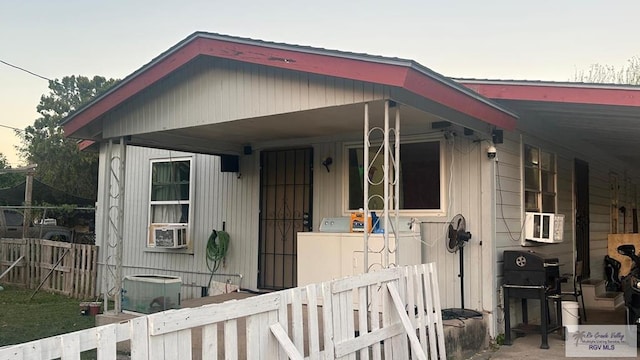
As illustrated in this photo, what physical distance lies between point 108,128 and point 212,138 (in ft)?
4.11

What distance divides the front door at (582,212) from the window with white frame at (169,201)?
20.1ft

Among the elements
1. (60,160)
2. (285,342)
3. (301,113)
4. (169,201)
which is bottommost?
(285,342)

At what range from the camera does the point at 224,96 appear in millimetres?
5250

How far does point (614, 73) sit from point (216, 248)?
2181cm

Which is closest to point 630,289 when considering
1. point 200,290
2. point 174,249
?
point 200,290

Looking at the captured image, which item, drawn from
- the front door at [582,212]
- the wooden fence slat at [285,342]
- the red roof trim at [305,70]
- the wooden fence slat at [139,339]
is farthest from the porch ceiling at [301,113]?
the front door at [582,212]

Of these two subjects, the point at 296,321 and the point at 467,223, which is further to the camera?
the point at 467,223

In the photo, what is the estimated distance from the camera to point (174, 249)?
27.9 ft

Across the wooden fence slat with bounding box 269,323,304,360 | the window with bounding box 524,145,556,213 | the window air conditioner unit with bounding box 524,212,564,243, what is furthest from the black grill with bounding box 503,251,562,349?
the wooden fence slat with bounding box 269,323,304,360

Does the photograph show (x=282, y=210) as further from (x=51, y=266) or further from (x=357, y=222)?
(x=51, y=266)

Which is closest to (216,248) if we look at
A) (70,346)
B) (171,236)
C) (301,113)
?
(171,236)

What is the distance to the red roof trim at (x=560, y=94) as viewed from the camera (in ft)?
16.9

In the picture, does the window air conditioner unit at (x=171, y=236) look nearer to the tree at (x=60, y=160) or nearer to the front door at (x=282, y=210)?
the front door at (x=282, y=210)

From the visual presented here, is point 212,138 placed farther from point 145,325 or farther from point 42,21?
point 42,21
